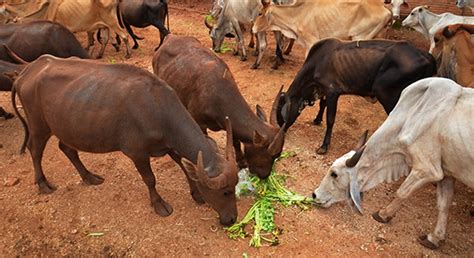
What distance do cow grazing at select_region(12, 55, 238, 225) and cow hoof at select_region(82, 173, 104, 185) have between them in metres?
0.84

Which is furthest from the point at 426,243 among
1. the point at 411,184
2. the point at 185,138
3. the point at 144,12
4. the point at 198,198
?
the point at 144,12

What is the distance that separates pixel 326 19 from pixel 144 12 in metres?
4.53

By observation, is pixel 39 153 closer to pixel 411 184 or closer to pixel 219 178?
pixel 219 178

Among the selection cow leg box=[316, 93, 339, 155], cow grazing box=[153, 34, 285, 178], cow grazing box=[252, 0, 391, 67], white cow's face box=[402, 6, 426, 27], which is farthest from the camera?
white cow's face box=[402, 6, 426, 27]

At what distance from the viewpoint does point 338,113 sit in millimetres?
7578

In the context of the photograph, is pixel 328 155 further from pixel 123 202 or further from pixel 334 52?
pixel 123 202

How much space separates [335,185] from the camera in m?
4.78

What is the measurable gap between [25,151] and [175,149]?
3023mm

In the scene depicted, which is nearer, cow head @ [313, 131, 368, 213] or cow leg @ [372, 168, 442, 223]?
cow leg @ [372, 168, 442, 223]

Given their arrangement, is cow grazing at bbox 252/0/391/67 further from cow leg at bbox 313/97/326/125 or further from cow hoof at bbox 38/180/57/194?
cow hoof at bbox 38/180/57/194

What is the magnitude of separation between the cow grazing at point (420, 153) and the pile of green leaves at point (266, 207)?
1.60ft

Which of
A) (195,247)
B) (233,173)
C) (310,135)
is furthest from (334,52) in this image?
(195,247)

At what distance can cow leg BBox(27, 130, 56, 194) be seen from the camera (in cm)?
501

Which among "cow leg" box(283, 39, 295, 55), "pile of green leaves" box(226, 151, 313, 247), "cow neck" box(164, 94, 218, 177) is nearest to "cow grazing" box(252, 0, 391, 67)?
"cow leg" box(283, 39, 295, 55)
